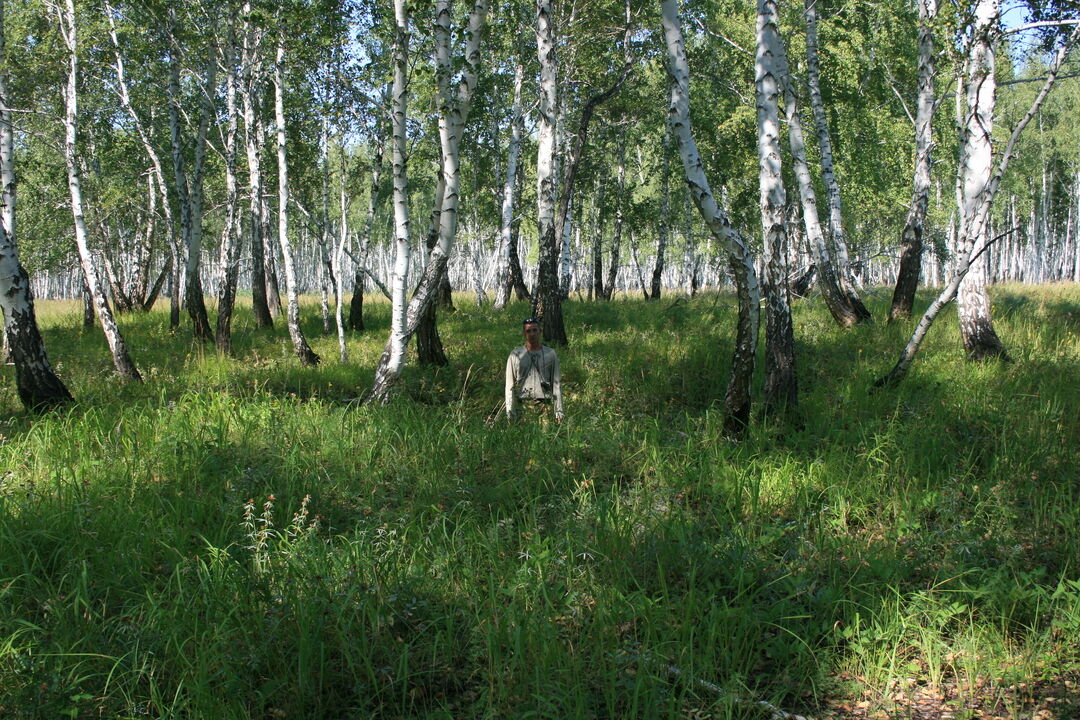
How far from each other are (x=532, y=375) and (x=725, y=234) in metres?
Result: 2.38

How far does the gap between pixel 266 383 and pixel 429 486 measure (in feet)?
14.9

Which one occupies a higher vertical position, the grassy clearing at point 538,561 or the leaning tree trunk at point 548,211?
the leaning tree trunk at point 548,211

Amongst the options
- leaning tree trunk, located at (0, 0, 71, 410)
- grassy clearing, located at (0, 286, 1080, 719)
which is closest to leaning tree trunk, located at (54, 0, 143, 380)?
leaning tree trunk, located at (0, 0, 71, 410)

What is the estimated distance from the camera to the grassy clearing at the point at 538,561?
9.37ft

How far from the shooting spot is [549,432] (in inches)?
237

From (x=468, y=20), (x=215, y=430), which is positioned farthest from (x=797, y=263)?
(x=215, y=430)

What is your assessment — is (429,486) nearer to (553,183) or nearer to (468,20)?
(468,20)

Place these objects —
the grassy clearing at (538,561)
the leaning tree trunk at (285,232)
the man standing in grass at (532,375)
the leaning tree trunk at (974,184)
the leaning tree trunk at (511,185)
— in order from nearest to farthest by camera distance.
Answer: the grassy clearing at (538,561), the man standing in grass at (532,375), the leaning tree trunk at (974,184), the leaning tree trunk at (285,232), the leaning tree trunk at (511,185)

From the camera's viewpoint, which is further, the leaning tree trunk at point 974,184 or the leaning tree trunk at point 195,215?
the leaning tree trunk at point 195,215

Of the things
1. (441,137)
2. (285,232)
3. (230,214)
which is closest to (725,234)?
(441,137)

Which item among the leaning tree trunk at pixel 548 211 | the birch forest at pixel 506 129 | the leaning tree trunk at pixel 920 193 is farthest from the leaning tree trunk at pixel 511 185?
the leaning tree trunk at pixel 920 193

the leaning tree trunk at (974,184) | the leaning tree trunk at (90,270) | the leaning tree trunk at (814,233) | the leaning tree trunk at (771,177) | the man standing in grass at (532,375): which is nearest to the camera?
the leaning tree trunk at (771,177)

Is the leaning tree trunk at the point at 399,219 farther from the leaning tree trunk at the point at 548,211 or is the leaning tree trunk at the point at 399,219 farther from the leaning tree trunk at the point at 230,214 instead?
the leaning tree trunk at the point at 230,214

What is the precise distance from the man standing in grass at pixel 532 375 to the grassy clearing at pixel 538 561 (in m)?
0.35
